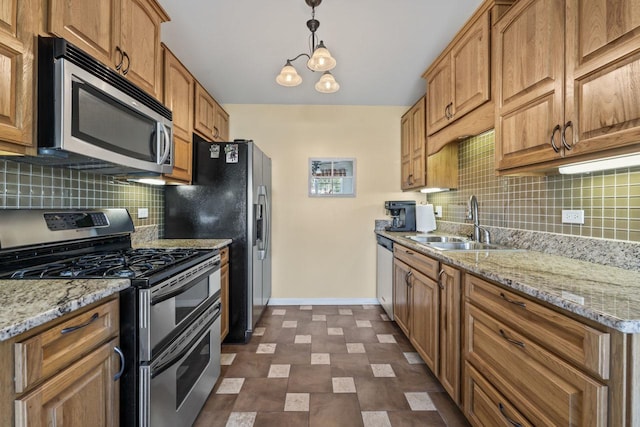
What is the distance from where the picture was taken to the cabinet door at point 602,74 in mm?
1049

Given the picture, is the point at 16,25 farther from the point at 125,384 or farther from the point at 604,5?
the point at 604,5

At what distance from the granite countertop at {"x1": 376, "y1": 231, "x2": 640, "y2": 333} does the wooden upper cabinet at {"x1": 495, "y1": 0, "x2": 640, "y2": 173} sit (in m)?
0.49

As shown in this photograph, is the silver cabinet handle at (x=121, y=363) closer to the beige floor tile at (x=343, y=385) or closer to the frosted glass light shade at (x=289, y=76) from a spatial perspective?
the beige floor tile at (x=343, y=385)

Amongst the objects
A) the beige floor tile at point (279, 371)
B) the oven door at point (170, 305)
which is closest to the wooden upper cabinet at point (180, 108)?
the oven door at point (170, 305)

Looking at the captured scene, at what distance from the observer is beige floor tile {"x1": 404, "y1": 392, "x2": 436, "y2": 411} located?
1765mm

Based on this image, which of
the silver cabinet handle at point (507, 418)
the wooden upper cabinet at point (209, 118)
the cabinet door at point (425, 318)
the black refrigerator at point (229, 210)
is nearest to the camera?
the silver cabinet handle at point (507, 418)

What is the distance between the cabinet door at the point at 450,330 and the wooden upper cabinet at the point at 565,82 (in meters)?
0.72

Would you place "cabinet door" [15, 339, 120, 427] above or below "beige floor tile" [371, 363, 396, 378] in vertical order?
above

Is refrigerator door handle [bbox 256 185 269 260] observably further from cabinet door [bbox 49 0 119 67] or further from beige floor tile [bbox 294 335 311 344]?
cabinet door [bbox 49 0 119 67]

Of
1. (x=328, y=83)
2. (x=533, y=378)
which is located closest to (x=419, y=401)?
(x=533, y=378)

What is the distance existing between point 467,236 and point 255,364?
2.13 m

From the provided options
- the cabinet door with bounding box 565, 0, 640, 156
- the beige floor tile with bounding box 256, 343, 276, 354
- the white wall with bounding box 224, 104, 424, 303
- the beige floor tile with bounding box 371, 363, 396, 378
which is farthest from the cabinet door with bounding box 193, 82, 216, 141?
the cabinet door with bounding box 565, 0, 640, 156

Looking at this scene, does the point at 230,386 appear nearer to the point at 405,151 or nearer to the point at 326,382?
the point at 326,382

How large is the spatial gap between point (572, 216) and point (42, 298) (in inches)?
93.9
